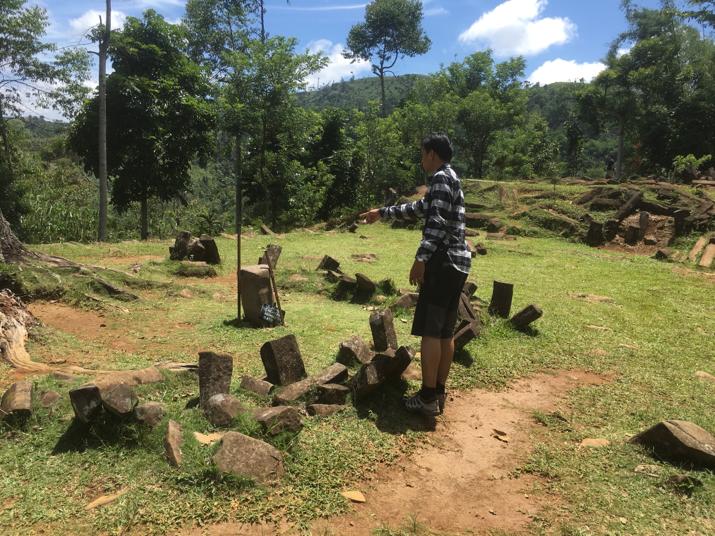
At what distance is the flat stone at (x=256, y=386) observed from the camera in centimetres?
422

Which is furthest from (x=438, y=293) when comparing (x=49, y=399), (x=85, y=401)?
(x=49, y=399)

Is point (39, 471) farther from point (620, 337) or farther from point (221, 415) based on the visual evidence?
point (620, 337)

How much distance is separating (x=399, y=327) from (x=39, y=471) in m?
4.27

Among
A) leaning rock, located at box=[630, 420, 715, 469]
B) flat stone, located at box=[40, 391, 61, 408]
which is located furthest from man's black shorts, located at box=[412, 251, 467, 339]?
flat stone, located at box=[40, 391, 61, 408]

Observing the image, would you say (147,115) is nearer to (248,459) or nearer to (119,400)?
(119,400)

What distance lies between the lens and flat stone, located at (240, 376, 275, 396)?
4223 millimetres

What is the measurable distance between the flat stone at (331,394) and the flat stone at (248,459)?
3.08ft

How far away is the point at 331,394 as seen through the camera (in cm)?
417

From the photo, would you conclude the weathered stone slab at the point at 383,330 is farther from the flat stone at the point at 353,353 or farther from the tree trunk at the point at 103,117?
the tree trunk at the point at 103,117

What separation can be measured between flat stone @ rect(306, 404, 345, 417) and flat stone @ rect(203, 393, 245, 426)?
552 mm

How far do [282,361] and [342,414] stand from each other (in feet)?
2.48

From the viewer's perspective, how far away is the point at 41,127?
7019 centimetres

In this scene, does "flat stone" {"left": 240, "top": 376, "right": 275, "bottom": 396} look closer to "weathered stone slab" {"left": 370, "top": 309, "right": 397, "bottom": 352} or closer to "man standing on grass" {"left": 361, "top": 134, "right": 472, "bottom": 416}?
"man standing on grass" {"left": 361, "top": 134, "right": 472, "bottom": 416}

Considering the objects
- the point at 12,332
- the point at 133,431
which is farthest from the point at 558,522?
the point at 12,332
